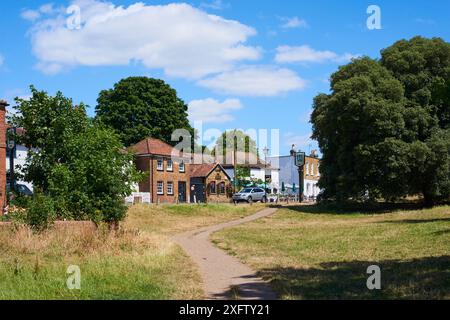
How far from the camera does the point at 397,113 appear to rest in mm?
40000

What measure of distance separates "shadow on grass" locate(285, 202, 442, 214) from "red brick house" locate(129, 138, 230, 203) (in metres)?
13.6

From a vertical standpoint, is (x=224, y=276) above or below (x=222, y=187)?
below

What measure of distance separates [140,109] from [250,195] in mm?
19715

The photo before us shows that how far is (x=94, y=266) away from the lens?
12.5m

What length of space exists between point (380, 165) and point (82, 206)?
26.1 metres

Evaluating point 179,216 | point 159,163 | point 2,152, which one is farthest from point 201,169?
point 2,152

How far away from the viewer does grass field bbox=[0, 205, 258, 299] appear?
10266 millimetres

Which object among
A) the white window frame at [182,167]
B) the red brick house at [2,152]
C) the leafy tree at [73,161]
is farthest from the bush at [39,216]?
the white window frame at [182,167]

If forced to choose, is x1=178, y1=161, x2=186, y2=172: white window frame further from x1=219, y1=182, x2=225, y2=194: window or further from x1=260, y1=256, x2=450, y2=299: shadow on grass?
x1=260, y1=256, x2=450, y2=299: shadow on grass

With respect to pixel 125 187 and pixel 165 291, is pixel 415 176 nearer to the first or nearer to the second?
pixel 125 187

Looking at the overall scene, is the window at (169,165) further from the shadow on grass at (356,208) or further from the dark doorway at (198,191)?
the shadow on grass at (356,208)

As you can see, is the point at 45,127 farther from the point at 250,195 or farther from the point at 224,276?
the point at 250,195

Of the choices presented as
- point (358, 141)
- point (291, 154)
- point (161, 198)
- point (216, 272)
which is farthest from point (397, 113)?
point (291, 154)

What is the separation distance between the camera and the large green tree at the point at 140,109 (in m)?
64.3
